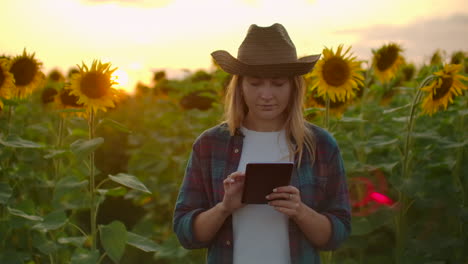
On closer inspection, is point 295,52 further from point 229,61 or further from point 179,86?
point 179,86

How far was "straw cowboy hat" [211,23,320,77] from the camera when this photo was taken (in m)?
2.49

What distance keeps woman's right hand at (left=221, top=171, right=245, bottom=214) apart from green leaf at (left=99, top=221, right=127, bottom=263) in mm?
1246

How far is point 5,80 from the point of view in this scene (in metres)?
4.23

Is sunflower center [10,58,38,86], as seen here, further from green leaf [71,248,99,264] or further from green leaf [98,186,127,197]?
green leaf [71,248,99,264]

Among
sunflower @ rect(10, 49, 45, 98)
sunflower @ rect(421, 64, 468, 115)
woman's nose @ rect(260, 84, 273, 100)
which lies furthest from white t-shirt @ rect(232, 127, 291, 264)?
sunflower @ rect(10, 49, 45, 98)

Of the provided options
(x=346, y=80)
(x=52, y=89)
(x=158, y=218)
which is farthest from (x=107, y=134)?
(x=346, y=80)

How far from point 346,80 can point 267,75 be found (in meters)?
1.68

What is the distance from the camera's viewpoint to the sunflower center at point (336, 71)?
4027 mm

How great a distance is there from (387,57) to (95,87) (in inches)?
108

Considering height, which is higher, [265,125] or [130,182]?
[265,125]

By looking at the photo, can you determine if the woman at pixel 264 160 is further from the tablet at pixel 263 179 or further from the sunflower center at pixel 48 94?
the sunflower center at pixel 48 94

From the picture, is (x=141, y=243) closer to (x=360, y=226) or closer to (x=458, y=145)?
(x=360, y=226)

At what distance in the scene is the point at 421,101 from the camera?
4.26 metres

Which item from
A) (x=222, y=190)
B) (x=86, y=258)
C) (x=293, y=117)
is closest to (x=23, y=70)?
(x=86, y=258)
